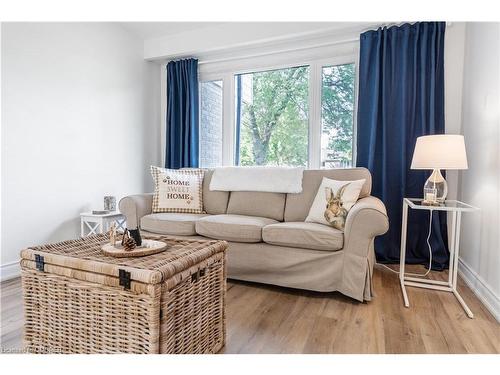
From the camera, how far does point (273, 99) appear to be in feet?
11.0

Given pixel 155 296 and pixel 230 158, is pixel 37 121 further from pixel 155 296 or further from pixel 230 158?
pixel 155 296

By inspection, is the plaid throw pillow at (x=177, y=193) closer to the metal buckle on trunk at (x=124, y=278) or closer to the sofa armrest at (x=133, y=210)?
the sofa armrest at (x=133, y=210)

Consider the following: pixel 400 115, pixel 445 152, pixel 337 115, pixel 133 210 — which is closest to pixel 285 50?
pixel 337 115

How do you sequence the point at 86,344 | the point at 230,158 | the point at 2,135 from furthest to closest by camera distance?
the point at 230,158, the point at 2,135, the point at 86,344

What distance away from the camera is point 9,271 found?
2.32 m

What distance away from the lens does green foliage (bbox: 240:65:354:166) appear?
306cm

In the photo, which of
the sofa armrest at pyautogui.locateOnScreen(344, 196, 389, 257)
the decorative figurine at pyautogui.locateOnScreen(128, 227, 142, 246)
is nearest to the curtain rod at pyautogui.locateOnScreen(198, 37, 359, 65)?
the sofa armrest at pyautogui.locateOnScreen(344, 196, 389, 257)

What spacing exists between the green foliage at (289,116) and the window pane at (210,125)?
1.04 feet

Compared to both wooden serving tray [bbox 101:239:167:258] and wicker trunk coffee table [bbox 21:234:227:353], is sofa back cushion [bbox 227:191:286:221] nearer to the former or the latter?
wicker trunk coffee table [bbox 21:234:227:353]

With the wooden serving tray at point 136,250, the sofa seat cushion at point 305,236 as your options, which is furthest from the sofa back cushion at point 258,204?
the wooden serving tray at point 136,250

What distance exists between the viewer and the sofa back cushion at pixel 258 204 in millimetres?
2604

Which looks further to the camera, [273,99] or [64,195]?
[273,99]

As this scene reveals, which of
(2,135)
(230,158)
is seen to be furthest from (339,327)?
(2,135)
